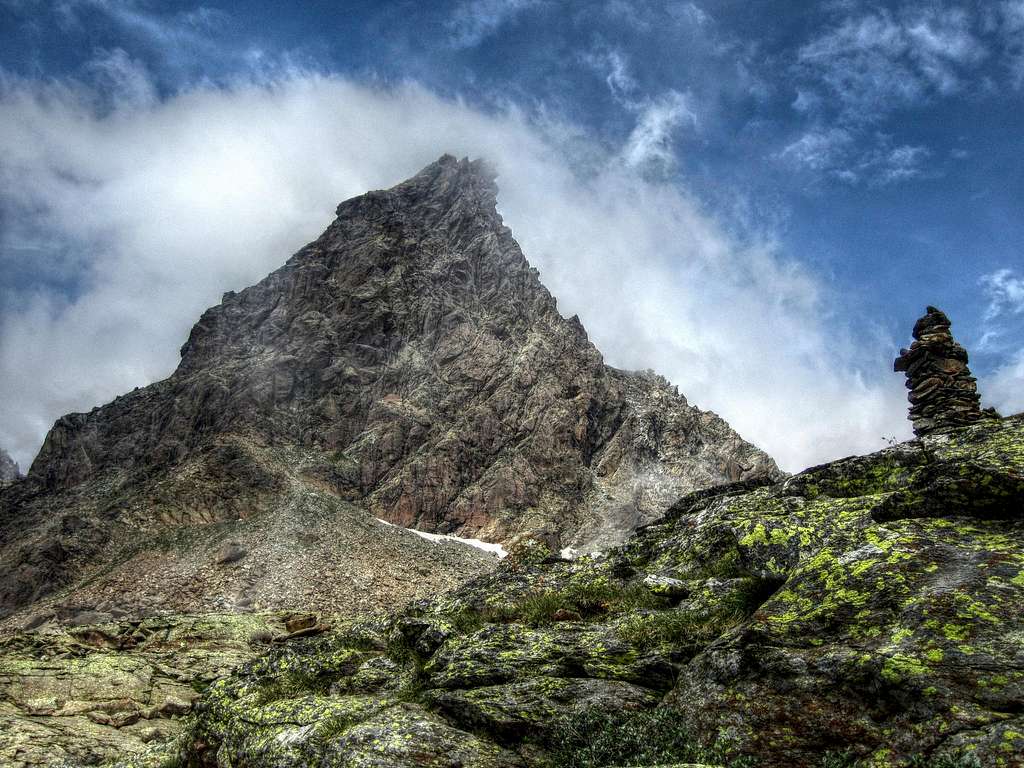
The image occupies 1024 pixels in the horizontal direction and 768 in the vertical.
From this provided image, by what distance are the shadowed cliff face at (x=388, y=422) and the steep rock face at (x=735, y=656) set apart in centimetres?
8322

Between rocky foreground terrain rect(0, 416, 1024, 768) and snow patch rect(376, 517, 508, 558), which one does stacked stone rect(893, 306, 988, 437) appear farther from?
snow patch rect(376, 517, 508, 558)

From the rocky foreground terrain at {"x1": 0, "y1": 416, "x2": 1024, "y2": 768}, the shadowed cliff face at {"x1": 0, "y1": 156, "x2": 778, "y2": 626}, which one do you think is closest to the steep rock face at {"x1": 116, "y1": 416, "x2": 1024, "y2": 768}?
the rocky foreground terrain at {"x1": 0, "y1": 416, "x2": 1024, "y2": 768}

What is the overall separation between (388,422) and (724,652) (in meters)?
121

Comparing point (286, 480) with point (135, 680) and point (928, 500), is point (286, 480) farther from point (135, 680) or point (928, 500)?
point (928, 500)

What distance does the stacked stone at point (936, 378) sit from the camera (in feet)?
79.5

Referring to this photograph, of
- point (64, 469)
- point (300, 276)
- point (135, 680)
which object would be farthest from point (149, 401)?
point (135, 680)

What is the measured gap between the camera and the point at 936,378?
83.3 feet

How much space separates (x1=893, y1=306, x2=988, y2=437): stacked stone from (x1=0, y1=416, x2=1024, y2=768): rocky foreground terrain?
1218cm

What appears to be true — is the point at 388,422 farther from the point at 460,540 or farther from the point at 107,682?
the point at 107,682

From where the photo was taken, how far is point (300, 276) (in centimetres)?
15375

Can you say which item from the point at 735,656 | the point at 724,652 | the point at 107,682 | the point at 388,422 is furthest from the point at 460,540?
the point at 735,656

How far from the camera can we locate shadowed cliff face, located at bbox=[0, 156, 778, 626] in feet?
331

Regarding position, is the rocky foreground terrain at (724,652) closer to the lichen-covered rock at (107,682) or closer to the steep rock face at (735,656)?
the steep rock face at (735,656)

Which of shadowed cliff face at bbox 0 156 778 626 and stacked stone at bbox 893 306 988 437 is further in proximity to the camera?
shadowed cliff face at bbox 0 156 778 626
